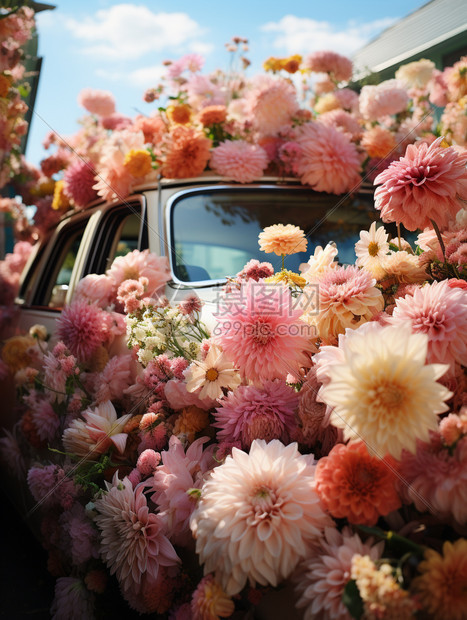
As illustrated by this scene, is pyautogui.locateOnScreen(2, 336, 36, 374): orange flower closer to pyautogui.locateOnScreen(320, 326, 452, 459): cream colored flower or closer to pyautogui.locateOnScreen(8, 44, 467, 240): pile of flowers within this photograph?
pyautogui.locateOnScreen(8, 44, 467, 240): pile of flowers

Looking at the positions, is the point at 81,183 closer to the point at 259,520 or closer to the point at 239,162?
the point at 239,162

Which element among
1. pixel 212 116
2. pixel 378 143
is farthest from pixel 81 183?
pixel 378 143

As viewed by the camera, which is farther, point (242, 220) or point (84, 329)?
point (242, 220)

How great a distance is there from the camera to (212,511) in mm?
1245

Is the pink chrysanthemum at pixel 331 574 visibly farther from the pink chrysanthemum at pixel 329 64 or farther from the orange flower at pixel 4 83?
the pink chrysanthemum at pixel 329 64

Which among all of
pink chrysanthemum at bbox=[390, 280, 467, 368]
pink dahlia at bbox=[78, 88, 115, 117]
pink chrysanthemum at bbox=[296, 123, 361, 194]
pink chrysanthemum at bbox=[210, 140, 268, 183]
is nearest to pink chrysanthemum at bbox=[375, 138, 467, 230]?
pink chrysanthemum at bbox=[390, 280, 467, 368]

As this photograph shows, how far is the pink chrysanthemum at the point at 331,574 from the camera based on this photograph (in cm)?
106

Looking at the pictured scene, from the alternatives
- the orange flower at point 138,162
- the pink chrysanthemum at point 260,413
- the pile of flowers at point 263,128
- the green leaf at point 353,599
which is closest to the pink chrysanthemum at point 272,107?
the pile of flowers at point 263,128

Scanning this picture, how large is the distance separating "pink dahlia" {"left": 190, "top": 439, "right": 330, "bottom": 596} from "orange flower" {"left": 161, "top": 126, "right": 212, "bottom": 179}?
2011 millimetres

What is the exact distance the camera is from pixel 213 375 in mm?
1616

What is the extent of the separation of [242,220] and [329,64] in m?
2.11

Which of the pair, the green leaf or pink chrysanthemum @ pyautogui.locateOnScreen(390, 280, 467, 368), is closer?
the green leaf

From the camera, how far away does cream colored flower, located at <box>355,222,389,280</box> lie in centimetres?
172

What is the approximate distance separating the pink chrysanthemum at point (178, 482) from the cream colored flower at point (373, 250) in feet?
2.49
